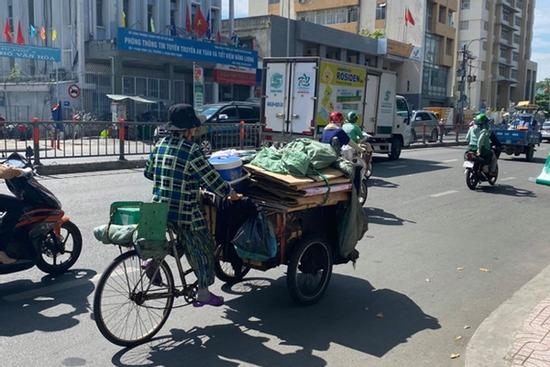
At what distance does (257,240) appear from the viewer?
15.2ft

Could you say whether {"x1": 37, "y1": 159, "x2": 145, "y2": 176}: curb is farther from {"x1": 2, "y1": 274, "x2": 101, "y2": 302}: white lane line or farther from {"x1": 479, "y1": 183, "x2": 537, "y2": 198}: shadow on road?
{"x1": 479, "y1": 183, "x2": 537, "y2": 198}: shadow on road

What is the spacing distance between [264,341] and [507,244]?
16.3ft

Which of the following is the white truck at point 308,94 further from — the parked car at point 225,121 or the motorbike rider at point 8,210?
the motorbike rider at point 8,210

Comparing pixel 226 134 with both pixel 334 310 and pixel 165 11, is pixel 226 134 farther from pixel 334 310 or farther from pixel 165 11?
pixel 165 11

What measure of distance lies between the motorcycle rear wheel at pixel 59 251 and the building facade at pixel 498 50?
223 feet

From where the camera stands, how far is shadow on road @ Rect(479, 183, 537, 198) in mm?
12805

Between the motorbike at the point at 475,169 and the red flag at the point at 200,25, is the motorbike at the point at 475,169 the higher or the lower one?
the lower one

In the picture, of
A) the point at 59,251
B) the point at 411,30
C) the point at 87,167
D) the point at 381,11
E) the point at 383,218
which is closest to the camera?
the point at 59,251

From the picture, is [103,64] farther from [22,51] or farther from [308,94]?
[308,94]

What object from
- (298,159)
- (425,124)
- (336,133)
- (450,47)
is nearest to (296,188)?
(298,159)

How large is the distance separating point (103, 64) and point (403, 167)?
851 inches

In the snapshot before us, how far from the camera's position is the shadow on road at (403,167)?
16.0 m

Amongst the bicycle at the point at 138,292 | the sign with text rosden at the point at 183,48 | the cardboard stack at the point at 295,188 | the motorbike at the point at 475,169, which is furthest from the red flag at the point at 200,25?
the bicycle at the point at 138,292

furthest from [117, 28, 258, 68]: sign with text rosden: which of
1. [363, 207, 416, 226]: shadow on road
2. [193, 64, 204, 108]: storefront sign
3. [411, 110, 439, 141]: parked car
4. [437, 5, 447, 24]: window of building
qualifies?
[437, 5, 447, 24]: window of building
